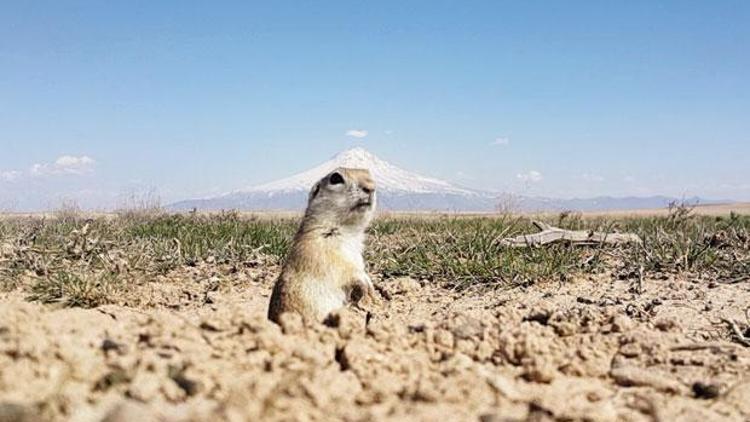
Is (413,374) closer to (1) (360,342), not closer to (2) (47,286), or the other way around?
(1) (360,342)

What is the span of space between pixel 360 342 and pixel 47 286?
3.87 m

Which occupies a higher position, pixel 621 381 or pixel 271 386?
pixel 271 386

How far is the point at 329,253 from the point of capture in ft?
12.7

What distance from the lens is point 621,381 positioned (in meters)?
2.65

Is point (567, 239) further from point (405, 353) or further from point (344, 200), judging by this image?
point (405, 353)

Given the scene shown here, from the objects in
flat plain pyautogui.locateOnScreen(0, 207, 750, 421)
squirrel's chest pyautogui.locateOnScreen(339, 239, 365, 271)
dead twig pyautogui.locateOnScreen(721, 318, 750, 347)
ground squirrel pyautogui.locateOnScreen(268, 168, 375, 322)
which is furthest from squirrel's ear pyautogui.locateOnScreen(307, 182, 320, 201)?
dead twig pyautogui.locateOnScreen(721, 318, 750, 347)

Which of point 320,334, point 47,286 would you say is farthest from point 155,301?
point 320,334

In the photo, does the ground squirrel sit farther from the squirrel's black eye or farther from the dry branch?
the dry branch

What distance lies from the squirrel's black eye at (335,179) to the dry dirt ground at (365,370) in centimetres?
136

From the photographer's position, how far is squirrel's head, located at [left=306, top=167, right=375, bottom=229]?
4.23 m

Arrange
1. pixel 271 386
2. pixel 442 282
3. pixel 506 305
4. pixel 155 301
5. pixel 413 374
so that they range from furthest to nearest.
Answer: pixel 442 282 → pixel 155 301 → pixel 506 305 → pixel 413 374 → pixel 271 386

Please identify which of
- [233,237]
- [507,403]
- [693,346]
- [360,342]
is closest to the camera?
[507,403]

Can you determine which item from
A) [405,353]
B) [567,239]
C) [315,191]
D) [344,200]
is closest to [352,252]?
[344,200]

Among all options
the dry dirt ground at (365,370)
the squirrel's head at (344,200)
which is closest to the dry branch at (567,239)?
the squirrel's head at (344,200)
